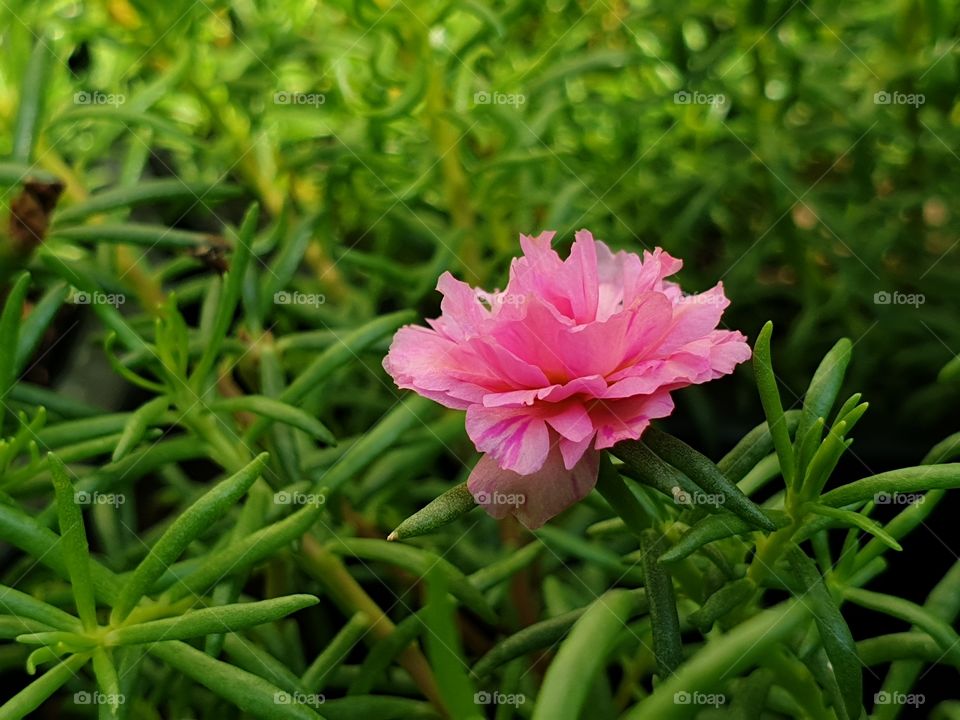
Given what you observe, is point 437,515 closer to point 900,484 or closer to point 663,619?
point 663,619

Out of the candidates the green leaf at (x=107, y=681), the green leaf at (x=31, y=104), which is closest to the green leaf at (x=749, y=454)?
the green leaf at (x=107, y=681)

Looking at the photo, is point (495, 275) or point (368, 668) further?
point (495, 275)

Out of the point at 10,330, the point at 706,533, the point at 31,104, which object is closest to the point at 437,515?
the point at 706,533

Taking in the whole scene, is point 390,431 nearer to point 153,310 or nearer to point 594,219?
point 153,310

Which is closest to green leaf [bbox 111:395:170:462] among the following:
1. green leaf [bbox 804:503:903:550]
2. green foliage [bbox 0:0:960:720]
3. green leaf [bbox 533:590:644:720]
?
green foliage [bbox 0:0:960:720]

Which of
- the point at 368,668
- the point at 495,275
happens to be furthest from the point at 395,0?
the point at 368,668
